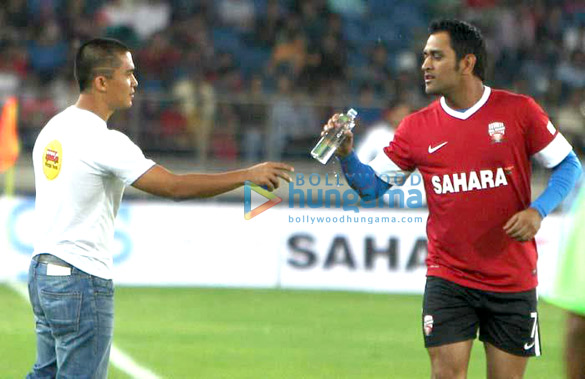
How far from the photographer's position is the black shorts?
6754 mm

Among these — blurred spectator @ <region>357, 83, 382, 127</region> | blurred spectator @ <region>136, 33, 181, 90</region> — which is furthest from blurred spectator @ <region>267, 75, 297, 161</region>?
blurred spectator @ <region>136, 33, 181, 90</region>

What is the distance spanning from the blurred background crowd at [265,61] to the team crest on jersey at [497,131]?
10.5m

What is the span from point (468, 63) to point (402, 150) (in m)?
0.63

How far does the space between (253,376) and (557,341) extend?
12.1 feet

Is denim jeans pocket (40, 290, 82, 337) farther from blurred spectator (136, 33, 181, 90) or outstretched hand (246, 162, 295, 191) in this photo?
blurred spectator (136, 33, 181, 90)

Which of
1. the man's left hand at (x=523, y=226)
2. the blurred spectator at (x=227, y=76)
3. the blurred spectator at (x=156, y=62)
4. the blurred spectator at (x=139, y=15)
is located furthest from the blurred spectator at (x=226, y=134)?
the man's left hand at (x=523, y=226)

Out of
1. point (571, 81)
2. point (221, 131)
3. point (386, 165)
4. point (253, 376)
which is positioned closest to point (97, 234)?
point (386, 165)

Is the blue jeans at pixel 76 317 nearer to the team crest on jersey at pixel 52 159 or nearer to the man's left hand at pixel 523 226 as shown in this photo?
the team crest on jersey at pixel 52 159

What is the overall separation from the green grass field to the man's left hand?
3.65 m

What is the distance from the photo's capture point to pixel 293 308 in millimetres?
14172

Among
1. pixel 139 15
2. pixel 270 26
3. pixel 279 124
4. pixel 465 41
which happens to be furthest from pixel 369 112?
pixel 465 41

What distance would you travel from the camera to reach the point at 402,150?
7156 mm

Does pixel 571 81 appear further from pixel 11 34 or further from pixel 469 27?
pixel 469 27

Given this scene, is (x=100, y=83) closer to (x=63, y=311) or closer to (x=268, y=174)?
(x=268, y=174)
